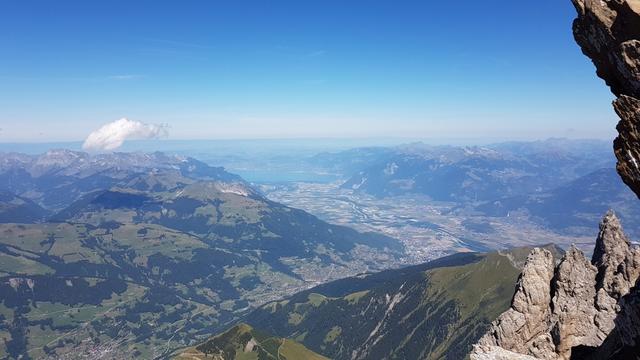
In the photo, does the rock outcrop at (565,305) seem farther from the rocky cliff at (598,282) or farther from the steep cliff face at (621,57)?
the steep cliff face at (621,57)

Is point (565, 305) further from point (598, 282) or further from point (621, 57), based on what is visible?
point (621, 57)

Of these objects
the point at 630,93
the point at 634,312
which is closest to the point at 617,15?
the point at 630,93

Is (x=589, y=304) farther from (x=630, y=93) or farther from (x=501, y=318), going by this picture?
(x=630, y=93)

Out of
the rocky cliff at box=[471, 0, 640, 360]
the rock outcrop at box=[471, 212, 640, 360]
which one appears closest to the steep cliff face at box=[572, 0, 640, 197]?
the rocky cliff at box=[471, 0, 640, 360]

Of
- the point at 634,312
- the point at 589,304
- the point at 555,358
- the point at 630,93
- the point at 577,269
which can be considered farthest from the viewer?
the point at 577,269

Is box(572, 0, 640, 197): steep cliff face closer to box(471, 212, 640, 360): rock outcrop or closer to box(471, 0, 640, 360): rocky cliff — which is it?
box(471, 0, 640, 360): rocky cliff
